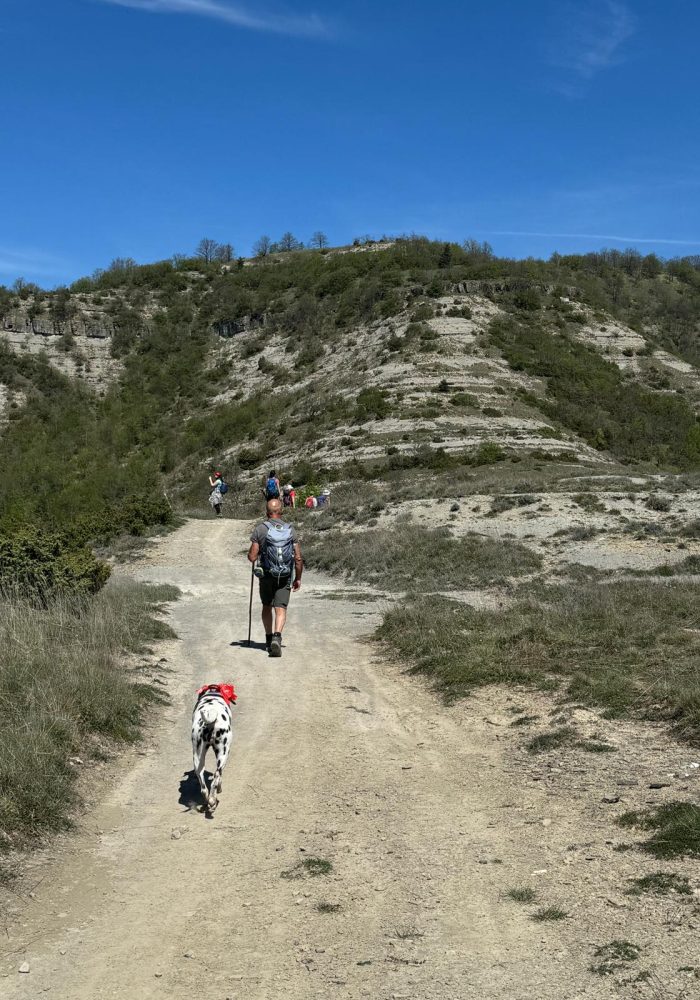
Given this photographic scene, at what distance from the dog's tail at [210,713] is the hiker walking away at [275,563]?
148 inches

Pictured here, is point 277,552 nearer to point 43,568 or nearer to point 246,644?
point 246,644

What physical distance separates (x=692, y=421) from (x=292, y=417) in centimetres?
2451

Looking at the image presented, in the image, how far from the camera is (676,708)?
7.06 m

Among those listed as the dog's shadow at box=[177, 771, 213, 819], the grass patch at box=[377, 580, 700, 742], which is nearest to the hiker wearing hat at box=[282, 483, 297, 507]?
the grass patch at box=[377, 580, 700, 742]

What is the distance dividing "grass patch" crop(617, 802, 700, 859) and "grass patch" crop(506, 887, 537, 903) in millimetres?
815

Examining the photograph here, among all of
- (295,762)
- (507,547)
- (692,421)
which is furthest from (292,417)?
(295,762)

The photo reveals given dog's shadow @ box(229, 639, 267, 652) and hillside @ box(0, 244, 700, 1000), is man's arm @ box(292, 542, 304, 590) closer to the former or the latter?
hillside @ box(0, 244, 700, 1000)

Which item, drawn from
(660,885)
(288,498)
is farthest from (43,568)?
(288,498)

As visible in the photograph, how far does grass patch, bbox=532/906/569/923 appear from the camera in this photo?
4109 mm

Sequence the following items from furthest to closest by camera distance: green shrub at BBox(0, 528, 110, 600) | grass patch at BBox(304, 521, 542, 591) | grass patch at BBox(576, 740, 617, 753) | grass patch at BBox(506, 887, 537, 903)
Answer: grass patch at BBox(304, 521, 542, 591) → green shrub at BBox(0, 528, 110, 600) → grass patch at BBox(576, 740, 617, 753) → grass patch at BBox(506, 887, 537, 903)

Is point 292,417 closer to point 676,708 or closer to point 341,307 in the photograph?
point 341,307

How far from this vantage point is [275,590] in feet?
34.0

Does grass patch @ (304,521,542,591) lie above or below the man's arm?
below

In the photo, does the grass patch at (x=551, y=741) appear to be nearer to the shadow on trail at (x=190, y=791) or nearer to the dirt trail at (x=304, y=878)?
the dirt trail at (x=304, y=878)
